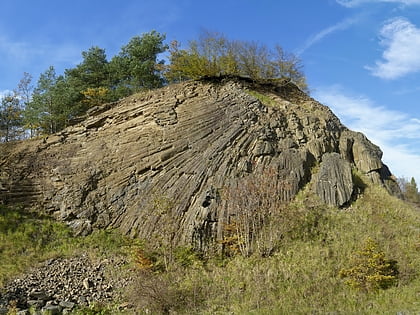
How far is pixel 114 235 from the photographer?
18359 millimetres

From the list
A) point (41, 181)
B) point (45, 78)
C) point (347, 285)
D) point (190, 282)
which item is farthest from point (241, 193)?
point (45, 78)

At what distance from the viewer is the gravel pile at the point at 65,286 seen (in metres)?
13.2

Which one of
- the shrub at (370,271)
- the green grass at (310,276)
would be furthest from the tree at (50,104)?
the shrub at (370,271)

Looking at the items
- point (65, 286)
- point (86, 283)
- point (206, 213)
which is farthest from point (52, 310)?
point (206, 213)

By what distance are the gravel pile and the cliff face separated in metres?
2.64

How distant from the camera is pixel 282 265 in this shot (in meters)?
15.2

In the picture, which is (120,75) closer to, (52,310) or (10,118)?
(10,118)

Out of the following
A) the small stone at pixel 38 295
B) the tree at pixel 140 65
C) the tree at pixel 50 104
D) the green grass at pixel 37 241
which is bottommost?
the small stone at pixel 38 295

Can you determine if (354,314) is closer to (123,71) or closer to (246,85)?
(246,85)

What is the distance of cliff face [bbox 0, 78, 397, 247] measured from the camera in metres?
18.6

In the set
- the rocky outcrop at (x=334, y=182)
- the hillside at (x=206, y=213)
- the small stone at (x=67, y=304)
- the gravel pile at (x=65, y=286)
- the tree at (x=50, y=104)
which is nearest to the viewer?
the small stone at (x=67, y=304)

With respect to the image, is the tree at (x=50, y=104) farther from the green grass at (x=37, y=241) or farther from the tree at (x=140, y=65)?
the green grass at (x=37, y=241)

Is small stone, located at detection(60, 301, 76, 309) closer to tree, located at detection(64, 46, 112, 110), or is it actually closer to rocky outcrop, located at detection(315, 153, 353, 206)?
rocky outcrop, located at detection(315, 153, 353, 206)

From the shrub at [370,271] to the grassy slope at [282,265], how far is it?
28cm
